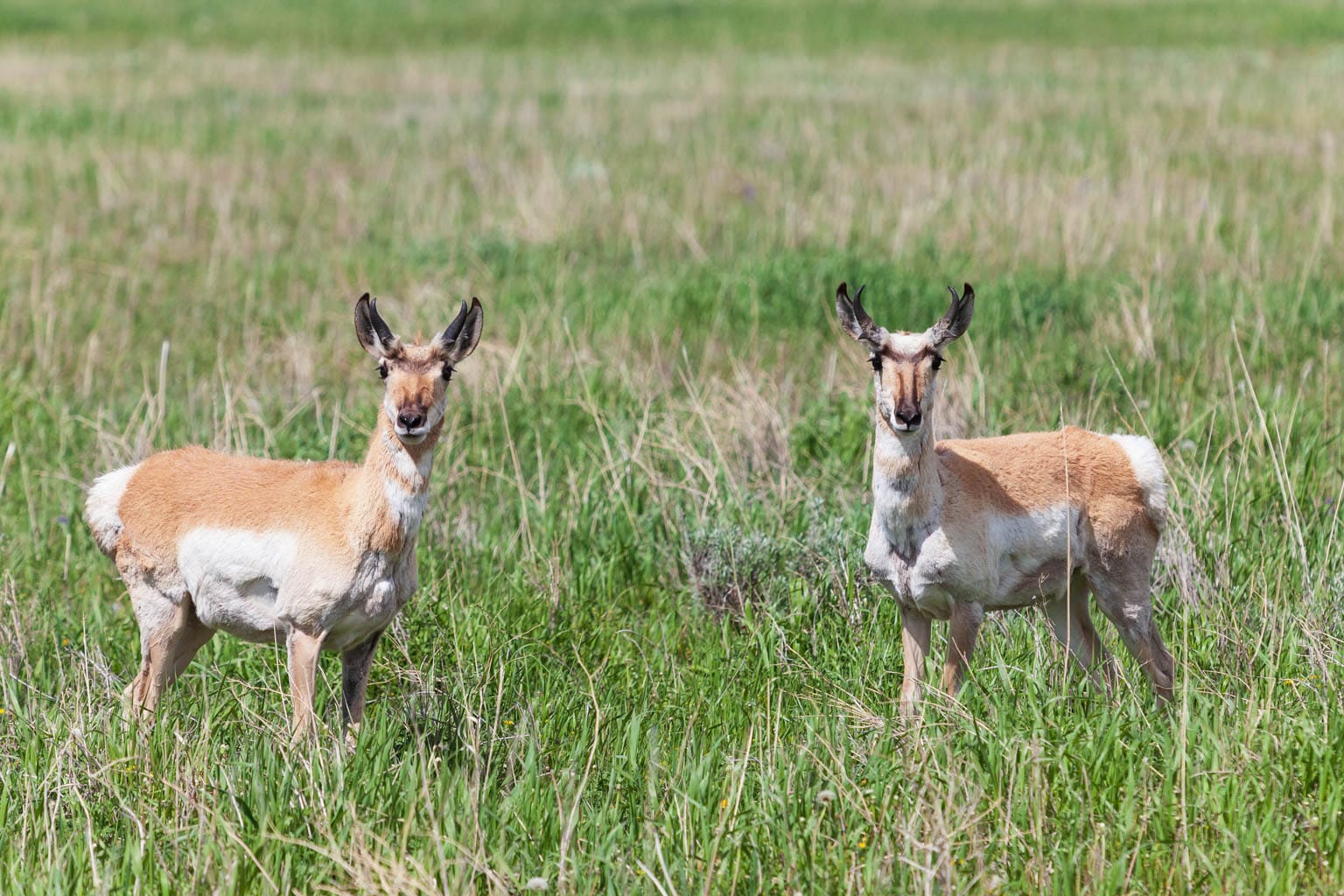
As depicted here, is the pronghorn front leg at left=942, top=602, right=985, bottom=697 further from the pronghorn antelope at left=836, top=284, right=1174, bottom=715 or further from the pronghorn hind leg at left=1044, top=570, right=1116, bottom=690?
the pronghorn hind leg at left=1044, top=570, right=1116, bottom=690

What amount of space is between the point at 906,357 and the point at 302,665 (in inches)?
76.3

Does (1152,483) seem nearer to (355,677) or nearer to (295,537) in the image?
(355,677)

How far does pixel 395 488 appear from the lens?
432 centimetres

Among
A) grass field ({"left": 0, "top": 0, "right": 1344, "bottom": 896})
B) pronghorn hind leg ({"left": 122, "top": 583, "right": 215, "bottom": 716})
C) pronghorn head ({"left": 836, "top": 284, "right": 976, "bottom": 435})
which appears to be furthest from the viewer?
pronghorn hind leg ({"left": 122, "top": 583, "right": 215, "bottom": 716})

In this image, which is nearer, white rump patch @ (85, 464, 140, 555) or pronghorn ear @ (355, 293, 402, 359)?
pronghorn ear @ (355, 293, 402, 359)

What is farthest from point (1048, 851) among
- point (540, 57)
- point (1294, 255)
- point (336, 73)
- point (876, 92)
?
point (540, 57)

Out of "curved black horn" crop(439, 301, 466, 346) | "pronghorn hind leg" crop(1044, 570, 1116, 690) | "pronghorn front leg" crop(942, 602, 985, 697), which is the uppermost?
"curved black horn" crop(439, 301, 466, 346)

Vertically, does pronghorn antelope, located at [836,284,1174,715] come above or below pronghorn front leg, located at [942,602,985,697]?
above

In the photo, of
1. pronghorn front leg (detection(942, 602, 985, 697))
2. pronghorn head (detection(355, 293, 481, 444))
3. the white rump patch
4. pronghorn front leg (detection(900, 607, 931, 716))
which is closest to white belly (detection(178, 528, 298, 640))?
the white rump patch

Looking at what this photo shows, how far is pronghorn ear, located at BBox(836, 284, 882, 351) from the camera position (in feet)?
14.0

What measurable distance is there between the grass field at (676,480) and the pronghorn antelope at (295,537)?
20 cm

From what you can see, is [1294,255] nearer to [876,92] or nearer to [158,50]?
[876,92]

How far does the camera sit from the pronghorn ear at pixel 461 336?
4191mm

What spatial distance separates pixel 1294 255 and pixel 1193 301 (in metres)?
1.75
